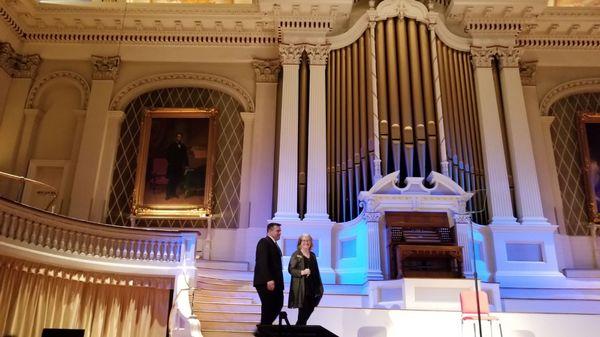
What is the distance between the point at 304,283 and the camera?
5.29 meters

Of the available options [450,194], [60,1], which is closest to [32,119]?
[60,1]

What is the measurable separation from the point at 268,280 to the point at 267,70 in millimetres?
6481

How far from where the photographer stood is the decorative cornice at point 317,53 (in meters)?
10.2

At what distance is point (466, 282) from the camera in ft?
22.9

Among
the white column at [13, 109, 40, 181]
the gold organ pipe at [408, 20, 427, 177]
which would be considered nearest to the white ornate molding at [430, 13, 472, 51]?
the gold organ pipe at [408, 20, 427, 177]

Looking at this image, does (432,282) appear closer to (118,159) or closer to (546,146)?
(546,146)

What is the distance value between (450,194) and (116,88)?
6666 mm

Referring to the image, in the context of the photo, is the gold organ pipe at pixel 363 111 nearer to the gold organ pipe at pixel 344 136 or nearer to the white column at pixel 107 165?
the gold organ pipe at pixel 344 136

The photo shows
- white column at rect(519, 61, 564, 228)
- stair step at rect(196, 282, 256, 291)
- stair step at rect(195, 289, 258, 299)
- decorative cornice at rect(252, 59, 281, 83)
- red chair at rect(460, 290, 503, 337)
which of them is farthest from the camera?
decorative cornice at rect(252, 59, 281, 83)

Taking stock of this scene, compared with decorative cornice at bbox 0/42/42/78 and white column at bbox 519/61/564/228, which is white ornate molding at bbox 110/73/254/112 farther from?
white column at bbox 519/61/564/228

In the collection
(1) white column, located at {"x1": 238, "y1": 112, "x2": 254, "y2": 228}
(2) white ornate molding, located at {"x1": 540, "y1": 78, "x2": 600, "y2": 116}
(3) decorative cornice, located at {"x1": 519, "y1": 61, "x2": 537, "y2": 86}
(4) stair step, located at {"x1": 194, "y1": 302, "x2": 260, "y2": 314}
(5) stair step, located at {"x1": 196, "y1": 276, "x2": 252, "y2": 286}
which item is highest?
(3) decorative cornice, located at {"x1": 519, "y1": 61, "x2": 537, "y2": 86}

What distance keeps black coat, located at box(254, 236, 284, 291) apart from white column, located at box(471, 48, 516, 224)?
506 cm

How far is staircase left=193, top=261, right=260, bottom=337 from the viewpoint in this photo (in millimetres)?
6527

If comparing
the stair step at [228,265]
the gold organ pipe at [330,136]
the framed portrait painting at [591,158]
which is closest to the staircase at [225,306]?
the stair step at [228,265]
